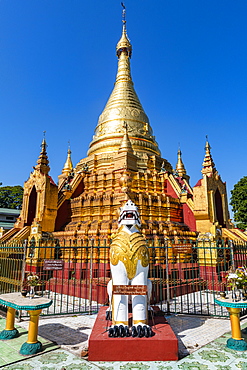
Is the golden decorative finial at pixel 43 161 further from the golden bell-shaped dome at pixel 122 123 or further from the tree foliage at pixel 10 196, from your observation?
the tree foliage at pixel 10 196

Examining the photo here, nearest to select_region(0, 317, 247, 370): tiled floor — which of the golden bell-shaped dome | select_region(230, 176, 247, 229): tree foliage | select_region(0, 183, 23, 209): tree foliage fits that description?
the golden bell-shaped dome

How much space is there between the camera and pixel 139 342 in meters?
5.38

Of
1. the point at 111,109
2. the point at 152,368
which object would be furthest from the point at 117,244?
the point at 111,109

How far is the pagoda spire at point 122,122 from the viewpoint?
2305 cm

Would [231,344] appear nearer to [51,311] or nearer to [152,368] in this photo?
[152,368]

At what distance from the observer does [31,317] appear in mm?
5938

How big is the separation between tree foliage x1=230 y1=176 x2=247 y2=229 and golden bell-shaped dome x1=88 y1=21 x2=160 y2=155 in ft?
42.0

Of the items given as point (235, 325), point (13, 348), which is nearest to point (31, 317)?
point (13, 348)

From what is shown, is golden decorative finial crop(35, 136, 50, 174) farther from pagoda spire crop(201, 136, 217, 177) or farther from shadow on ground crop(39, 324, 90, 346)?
shadow on ground crop(39, 324, 90, 346)

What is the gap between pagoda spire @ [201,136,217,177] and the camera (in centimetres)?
1906

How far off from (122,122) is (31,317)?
20.5 m

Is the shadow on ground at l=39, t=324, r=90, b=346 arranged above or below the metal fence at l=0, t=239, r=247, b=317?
below

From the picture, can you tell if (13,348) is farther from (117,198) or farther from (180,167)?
(180,167)

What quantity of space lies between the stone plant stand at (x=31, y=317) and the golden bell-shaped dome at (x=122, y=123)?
54.7ft
